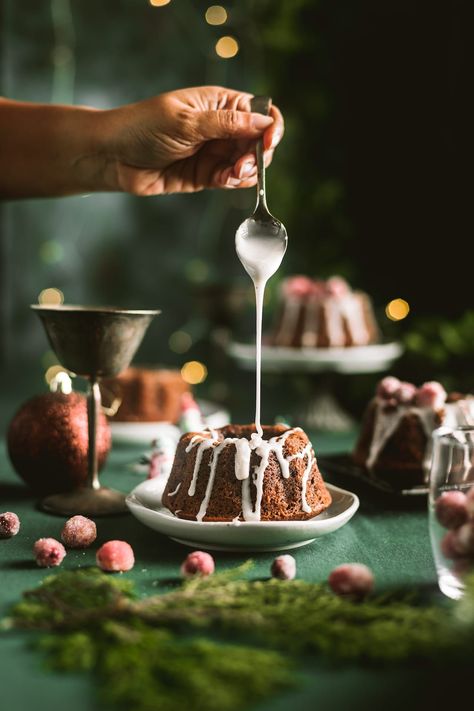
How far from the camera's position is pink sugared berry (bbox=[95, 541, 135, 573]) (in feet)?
3.82

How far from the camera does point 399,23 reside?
3.41 metres

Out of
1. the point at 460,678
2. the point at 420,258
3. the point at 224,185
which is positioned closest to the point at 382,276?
the point at 420,258

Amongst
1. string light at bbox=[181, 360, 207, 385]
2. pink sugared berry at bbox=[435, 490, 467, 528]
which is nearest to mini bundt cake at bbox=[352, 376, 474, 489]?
pink sugared berry at bbox=[435, 490, 467, 528]

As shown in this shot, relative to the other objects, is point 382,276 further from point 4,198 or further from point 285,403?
point 4,198

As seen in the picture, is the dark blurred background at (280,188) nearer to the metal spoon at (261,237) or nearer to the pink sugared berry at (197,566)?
the metal spoon at (261,237)

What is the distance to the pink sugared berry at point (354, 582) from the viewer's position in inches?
40.1

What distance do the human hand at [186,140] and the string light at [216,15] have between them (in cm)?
247

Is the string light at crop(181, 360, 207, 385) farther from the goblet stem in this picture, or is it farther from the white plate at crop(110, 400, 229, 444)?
the goblet stem

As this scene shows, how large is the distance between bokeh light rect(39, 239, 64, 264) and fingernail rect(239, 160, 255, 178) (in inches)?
102

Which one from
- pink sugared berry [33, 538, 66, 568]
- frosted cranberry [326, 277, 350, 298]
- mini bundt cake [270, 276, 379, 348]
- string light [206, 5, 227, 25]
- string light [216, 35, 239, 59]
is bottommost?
pink sugared berry [33, 538, 66, 568]

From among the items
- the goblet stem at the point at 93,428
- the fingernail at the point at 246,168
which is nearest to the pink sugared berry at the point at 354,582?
the goblet stem at the point at 93,428

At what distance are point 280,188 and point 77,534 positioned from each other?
2817 millimetres

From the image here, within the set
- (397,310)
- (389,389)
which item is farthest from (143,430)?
(397,310)

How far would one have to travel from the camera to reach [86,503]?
1.52m
